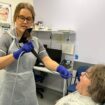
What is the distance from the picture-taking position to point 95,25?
130 inches

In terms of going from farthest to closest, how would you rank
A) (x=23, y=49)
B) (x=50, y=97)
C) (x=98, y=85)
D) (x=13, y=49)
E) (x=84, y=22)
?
(x=50, y=97)
(x=84, y=22)
(x=13, y=49)
(x=23, y=49)
(x=98, y=85)

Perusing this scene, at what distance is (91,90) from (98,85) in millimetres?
64

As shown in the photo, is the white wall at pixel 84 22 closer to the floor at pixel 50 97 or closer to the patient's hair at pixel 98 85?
the floor at pixel 50 97

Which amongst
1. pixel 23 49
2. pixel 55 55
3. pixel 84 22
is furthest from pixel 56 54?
pixel 23 49

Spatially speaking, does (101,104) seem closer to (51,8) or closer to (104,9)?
(104,9)

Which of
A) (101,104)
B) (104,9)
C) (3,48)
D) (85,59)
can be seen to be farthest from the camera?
(85,59)

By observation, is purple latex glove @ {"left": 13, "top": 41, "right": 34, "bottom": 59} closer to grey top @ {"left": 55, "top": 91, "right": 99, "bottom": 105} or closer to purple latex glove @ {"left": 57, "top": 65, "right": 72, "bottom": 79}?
purple latex glove @ {"left": 57, "top": 65, "right": 72, "bottom": 79}

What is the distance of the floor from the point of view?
10.9 feet

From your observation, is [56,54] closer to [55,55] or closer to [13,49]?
[55,55]

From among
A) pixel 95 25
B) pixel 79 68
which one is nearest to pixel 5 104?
pixel 79 68

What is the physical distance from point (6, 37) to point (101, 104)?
91 centimetres

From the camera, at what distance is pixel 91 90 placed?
3.60 ft

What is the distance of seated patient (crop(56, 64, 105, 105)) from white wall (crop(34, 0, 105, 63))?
2.16 m

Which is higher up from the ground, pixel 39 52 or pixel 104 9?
pixel 104 9
